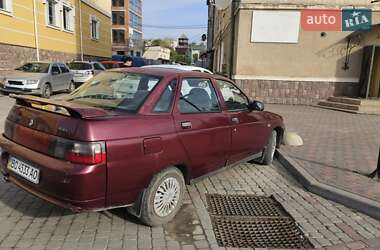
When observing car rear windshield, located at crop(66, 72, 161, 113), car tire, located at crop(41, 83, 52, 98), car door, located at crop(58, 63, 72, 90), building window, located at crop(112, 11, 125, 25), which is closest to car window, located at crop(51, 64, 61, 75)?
car door, located at crop(58, 63, 72, 90)

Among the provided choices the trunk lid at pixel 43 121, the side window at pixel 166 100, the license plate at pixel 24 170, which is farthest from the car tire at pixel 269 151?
the license plate at pixel 24 170

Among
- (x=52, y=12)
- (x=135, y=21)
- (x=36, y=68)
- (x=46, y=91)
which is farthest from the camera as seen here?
(x=135, y=21)

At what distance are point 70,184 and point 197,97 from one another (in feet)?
6.10

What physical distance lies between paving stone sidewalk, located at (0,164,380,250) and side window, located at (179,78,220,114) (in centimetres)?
118

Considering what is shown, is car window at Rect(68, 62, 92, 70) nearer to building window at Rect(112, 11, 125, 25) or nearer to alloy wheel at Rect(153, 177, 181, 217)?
alloy wheel at Rect(153, 177, 181, 217)

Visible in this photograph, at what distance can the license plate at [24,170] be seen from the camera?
10.3 feet

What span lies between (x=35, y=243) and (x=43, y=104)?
1.32 metres

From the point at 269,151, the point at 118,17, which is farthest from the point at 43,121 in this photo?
the point at 118,17

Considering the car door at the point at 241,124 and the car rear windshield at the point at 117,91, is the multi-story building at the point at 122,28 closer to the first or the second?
the car door at the point at 241,124

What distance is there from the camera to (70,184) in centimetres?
290

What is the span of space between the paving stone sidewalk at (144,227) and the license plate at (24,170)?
0.57 m

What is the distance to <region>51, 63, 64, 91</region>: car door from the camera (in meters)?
14.4

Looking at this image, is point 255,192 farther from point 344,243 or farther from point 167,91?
point 167,91

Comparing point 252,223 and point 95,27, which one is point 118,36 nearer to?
point 95,27
